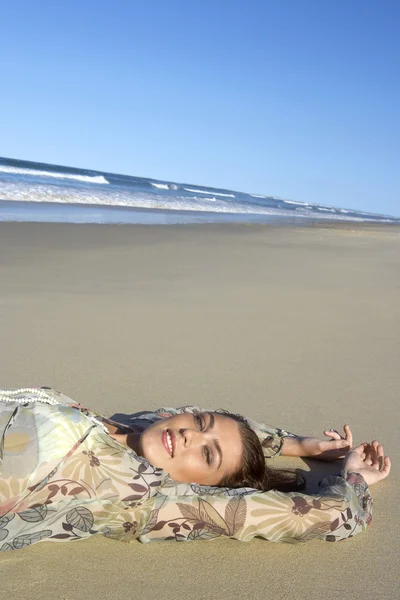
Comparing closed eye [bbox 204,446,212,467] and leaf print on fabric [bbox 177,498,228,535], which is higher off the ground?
closed eye [bbox 204,446,212,467]

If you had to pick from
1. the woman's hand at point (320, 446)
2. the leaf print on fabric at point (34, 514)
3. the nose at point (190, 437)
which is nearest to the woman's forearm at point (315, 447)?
the woman's hand at point (320, 446)

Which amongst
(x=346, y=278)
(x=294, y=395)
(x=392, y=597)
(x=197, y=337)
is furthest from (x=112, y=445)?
(x=346, y=278)

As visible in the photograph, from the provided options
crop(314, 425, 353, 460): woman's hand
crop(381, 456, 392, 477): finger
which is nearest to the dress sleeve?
crop(381, 456, 392, 477): finger

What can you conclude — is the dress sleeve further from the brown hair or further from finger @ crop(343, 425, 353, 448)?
finger @ crop(343, 425, 353, 448)

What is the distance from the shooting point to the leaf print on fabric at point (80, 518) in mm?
2002

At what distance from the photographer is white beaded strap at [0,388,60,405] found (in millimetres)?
2299

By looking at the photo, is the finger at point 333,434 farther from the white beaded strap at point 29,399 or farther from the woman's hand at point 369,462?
the white beaded strap at point 29,399

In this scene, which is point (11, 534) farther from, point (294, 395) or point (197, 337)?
point (197, 337)

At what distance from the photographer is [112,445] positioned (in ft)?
7.11

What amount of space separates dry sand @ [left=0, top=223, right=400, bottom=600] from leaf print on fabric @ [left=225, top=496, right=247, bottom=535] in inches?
2.7

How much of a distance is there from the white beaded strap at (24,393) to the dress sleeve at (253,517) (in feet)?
1.96

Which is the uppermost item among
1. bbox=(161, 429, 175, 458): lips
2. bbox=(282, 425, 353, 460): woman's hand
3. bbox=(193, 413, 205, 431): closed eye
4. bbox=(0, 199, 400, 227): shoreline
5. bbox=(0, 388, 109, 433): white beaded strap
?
bbox=(0, 199, 400, 227): shoreline

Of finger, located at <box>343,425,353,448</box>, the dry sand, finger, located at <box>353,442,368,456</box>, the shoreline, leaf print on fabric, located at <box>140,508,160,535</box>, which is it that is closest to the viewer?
the dry sand

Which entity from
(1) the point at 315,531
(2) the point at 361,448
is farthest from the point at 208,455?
(2) the point at 361,448
